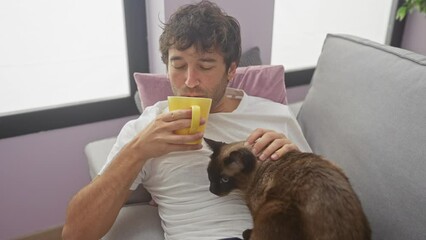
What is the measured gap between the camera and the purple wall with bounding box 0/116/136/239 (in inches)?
69.5

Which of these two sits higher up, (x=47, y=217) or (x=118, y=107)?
(x=118, y=107)

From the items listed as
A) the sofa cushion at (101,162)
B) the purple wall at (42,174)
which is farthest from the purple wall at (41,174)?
the sofa cushion at (101,162)

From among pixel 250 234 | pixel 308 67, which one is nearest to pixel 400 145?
pixel 250 234

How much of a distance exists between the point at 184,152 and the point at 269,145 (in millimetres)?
275

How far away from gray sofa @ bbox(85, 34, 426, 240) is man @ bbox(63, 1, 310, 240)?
0.40ft

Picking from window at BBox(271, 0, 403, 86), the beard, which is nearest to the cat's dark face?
the beard

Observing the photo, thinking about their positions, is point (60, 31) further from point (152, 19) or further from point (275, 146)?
point (275, 146)

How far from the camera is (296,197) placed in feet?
3.11

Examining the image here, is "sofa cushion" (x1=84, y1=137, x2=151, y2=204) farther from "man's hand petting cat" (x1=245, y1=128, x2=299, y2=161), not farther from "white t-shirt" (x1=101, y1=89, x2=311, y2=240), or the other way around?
"man's hand petting cat" (x1=245, y1=128, x2=299, y2=161)

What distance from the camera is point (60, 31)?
174 centimetres

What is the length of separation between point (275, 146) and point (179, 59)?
41 cm

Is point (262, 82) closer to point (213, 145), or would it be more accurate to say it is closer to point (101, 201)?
point (213, 145)

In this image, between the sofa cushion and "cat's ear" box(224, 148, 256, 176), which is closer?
"cat's ear" box(224, 148, 256, 176)

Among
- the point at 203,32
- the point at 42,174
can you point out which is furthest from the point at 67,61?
the point at 203,32
